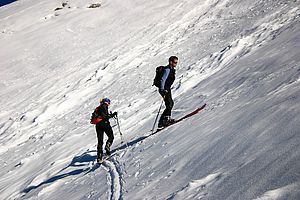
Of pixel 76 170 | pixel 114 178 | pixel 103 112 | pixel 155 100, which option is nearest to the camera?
pixel 114 178

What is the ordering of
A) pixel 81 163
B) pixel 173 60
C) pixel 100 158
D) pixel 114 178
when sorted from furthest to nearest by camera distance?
pixel 81 163, pixel 100 158, pixel 173 60, pixel 114 178

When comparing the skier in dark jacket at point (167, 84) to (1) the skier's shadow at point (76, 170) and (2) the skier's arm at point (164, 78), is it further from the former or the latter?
(1) the skier's shadow at point (76, 170)

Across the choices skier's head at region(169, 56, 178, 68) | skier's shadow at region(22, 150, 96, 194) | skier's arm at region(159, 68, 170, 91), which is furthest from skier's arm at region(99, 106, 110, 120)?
skier's head at region(169, 56, 178, 68)

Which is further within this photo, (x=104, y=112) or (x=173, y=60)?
(x=104, y=112)

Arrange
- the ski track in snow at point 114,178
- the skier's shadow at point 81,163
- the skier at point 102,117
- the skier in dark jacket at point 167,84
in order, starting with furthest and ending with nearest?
1. the skier's shadow at point 81,163
2. the skier at point 102,117
3. the skier in dark jacket at point 167,84
4. the ski track in snow at point 114,178

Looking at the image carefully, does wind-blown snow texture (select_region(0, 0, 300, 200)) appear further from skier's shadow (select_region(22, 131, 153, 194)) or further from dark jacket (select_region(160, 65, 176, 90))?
dark jacket (select_region(160, 65, 176, 90))

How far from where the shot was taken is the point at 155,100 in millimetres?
15539

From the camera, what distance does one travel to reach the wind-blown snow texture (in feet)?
17.8

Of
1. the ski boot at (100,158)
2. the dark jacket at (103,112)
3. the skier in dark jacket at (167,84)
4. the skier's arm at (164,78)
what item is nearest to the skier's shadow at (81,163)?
the ski boot at (100,158)

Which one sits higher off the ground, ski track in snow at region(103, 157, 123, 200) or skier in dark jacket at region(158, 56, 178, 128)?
skier in dark jacket at region(158, 56, 178, 128)

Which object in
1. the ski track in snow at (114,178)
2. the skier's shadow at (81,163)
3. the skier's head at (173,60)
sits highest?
the skier's head at (173,60)

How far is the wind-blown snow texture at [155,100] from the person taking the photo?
5.41 meters

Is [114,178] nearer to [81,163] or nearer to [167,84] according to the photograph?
[167,84]

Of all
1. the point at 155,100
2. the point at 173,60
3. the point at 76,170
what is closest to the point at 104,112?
the point at 76,170
